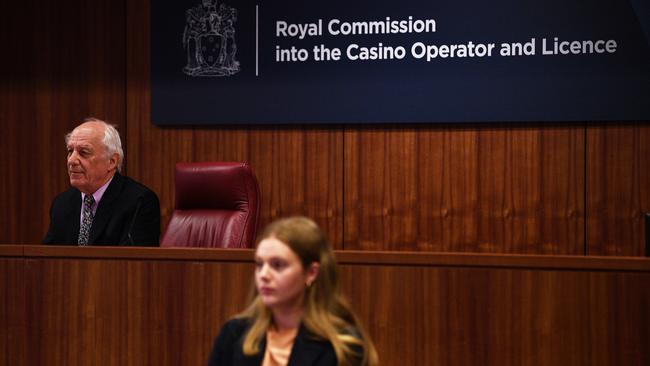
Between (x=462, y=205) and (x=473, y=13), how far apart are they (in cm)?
110

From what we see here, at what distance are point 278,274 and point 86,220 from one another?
244 cm

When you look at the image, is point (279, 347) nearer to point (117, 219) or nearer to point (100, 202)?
point (117, 219)

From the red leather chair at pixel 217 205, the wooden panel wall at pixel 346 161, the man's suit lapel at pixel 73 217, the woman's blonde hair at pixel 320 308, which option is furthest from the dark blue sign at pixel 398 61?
the woman's blonde hair at pixel 320 308

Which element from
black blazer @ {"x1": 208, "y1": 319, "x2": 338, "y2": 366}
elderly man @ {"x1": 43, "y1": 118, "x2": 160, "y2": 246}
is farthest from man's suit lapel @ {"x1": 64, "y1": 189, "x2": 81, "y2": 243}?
black blazer @ {"x1": 208, "y1": 319, "x2": 338, "y2": 366}

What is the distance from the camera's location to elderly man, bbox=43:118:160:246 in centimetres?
404

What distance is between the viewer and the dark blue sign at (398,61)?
493 centimetres

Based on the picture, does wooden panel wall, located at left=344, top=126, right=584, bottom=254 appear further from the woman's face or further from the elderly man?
the woman's face

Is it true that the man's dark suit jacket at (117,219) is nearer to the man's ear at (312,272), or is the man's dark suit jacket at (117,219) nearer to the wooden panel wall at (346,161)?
the wooden panel wall at (346,161)

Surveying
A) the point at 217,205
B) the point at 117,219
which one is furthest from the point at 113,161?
the point at 217,205

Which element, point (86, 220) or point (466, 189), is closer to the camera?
point (86, 220)

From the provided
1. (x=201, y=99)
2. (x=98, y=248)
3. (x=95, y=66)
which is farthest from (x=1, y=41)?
(x=98, y=248)

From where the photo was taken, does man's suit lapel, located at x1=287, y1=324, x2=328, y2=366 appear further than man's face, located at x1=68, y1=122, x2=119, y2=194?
No

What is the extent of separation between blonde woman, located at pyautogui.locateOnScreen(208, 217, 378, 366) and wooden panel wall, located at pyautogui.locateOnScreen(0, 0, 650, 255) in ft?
10.5

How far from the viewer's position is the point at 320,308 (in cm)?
199
